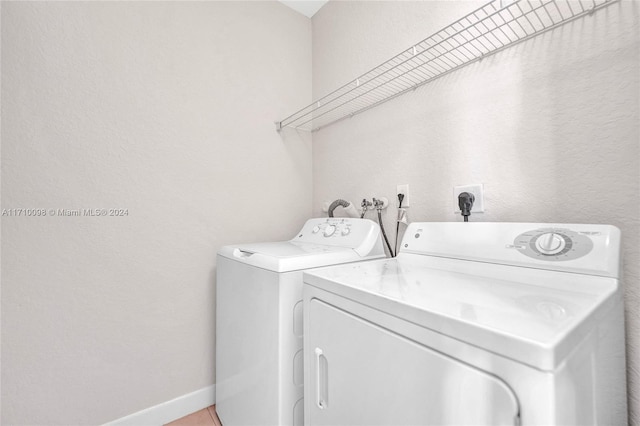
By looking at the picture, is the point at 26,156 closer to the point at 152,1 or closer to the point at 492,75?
the point at 152,1

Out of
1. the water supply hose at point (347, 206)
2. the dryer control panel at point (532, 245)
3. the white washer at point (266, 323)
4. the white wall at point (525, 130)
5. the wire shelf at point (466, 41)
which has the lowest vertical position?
the white washer at point (266, 323)

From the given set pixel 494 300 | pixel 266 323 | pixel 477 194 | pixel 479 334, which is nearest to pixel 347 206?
pixel 477 194

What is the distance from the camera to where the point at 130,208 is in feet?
4.46

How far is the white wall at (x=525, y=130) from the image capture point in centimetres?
83

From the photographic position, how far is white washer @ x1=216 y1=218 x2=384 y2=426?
3.21 ft

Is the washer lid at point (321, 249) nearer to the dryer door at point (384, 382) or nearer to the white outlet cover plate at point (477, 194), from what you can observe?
the dryer door at point (384, 382)

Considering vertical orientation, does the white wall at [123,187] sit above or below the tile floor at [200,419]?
above

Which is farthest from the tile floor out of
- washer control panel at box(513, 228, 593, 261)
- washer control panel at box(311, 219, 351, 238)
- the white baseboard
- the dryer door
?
washer control panel at box(513, 228, 593, 261)

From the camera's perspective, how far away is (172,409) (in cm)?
144

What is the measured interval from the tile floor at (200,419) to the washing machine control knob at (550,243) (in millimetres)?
1651

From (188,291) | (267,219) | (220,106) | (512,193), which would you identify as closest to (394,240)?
(512,193)

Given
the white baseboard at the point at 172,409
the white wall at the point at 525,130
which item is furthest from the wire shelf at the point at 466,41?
the white baseboard at the point at 172,409

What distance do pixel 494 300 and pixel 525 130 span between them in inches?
29.6

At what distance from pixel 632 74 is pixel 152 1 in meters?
2.03
